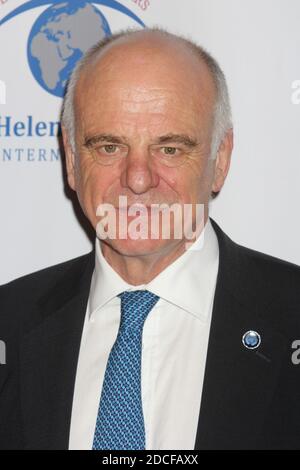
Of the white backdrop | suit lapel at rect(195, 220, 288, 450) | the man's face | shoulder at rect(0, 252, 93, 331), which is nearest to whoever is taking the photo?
suit lapel at rect(195, 220, 288, 450)

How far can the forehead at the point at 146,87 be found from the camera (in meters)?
1.68

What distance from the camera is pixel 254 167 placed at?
213 cm

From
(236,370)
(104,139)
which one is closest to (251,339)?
(236,370)

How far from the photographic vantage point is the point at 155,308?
173cm

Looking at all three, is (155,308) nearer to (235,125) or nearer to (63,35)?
(235,125)

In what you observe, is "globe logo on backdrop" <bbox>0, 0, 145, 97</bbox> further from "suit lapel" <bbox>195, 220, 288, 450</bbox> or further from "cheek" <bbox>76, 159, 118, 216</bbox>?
"suit lapel" <bbox>195, 220, 288, 450</bbox>

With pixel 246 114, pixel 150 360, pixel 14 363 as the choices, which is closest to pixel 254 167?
pixel 246 114

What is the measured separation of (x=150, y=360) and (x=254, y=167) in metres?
0.71

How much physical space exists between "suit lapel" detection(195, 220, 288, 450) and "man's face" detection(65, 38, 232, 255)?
0.21 meters

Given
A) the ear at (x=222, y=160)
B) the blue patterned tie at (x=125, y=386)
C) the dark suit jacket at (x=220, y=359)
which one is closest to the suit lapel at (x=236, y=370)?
the dark suit jacket at (x=220, y=359)

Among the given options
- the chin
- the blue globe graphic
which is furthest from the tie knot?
the blue globe graphic

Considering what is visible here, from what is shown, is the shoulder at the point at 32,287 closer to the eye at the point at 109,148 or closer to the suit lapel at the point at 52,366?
the suit lapel at the point at 52,366

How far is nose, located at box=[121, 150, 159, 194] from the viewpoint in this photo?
162 cm

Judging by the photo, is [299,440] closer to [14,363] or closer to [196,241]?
[196,241]
